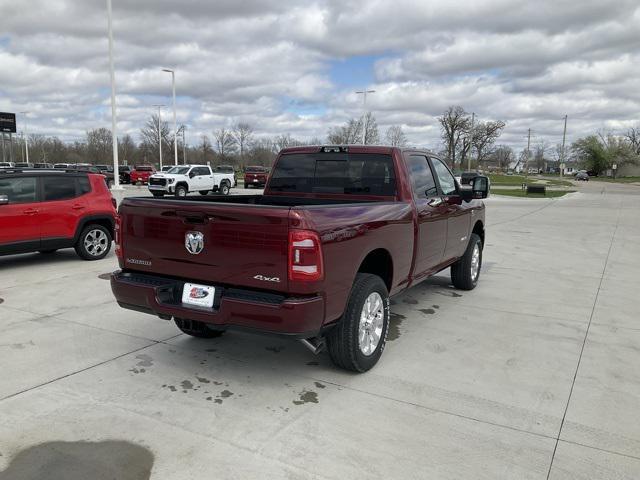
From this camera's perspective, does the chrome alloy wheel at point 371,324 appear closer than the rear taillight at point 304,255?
No

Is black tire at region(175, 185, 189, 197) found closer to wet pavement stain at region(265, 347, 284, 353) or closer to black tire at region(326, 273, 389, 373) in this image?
wet pavement stain at region(265, 347, 284, 353)

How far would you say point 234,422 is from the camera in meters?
3.24

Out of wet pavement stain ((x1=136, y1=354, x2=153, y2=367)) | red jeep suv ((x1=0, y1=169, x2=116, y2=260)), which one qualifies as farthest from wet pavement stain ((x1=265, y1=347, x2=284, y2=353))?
red jeep suv ((x1=0, y1=169, x2=116, y2=260))

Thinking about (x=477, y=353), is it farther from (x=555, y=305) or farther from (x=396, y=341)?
(x=555, y=305)

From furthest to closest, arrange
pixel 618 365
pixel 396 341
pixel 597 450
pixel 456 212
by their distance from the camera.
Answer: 1. pixel 456 212
2. pixel 396 341
3. pixel 618 365
4. pixel 597 450

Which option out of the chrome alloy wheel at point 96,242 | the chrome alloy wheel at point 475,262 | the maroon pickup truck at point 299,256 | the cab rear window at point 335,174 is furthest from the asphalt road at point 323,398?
the chrome alloy wheel at point 96,242

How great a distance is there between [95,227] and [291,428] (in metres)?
6.96

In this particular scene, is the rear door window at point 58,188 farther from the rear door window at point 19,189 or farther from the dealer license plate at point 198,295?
the dealer license plate at point 198,295

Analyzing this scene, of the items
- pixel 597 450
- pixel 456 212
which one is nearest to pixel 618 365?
pixel 597 450

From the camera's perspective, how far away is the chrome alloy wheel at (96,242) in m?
8.73

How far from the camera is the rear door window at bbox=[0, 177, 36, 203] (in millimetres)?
7631

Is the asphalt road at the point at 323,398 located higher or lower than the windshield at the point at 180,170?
lower

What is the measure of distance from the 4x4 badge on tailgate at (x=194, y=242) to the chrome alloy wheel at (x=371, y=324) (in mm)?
1317

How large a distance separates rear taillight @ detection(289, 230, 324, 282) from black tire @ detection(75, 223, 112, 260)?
21.9ft
